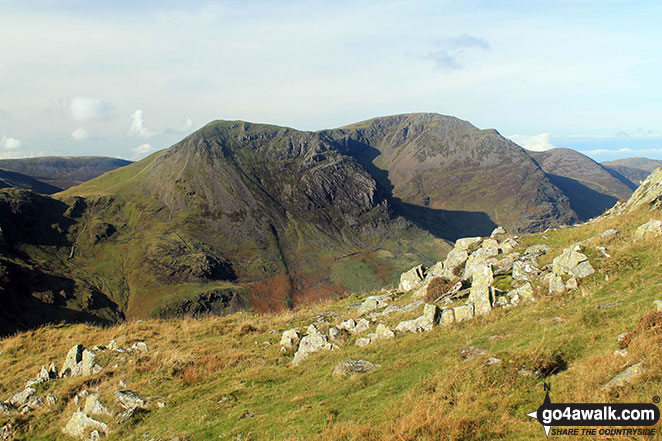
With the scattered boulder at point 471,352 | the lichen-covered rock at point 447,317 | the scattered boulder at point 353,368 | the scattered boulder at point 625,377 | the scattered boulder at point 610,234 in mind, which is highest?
the scattered boulder at point 610,234

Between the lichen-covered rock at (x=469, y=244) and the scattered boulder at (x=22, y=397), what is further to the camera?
the lichen-covered rock at (x=469, y=244)

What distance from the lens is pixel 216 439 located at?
1008 cm

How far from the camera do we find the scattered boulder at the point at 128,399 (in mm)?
13141

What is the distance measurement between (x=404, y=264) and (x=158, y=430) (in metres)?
136

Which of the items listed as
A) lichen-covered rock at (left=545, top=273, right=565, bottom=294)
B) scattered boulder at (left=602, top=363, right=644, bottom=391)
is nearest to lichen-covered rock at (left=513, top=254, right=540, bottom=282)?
lichen-covered rock at (left=545, top=273, right=565, bottom=294)

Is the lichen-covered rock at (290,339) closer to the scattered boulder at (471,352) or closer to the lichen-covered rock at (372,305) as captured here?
the lichen-covered rock at (372,305)

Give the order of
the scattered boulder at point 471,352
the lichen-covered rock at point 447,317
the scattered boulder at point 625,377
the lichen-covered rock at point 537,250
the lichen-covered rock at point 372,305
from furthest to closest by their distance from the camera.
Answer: the lichen-covered rock at point 372,305
the lichen-covered rock at point 537,250
the lichen-covered rock at point 447,317
the scattered boulder at point 471,352
the scattered boulder at point 625,377

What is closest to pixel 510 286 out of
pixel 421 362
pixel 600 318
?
pixel 600 318

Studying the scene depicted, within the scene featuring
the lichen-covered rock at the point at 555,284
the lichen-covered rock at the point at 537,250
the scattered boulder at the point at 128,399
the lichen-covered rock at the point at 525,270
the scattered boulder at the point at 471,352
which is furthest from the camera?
the lichen-covered rock at the point at 537,250

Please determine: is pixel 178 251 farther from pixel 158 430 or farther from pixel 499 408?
pixel 499 408

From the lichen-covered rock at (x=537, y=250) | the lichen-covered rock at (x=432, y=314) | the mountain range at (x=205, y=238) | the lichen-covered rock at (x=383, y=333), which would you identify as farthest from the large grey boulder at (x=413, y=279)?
the mountain range at (x=205, y=238)

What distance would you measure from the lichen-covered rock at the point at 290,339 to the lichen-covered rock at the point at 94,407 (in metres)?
8.07

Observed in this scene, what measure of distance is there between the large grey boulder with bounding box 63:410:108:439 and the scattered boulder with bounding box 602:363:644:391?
47.8 feet

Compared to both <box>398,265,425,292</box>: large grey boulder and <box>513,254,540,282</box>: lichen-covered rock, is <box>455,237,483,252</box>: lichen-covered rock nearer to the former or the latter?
<box>398,265,425,292</box>: large grey boulder
